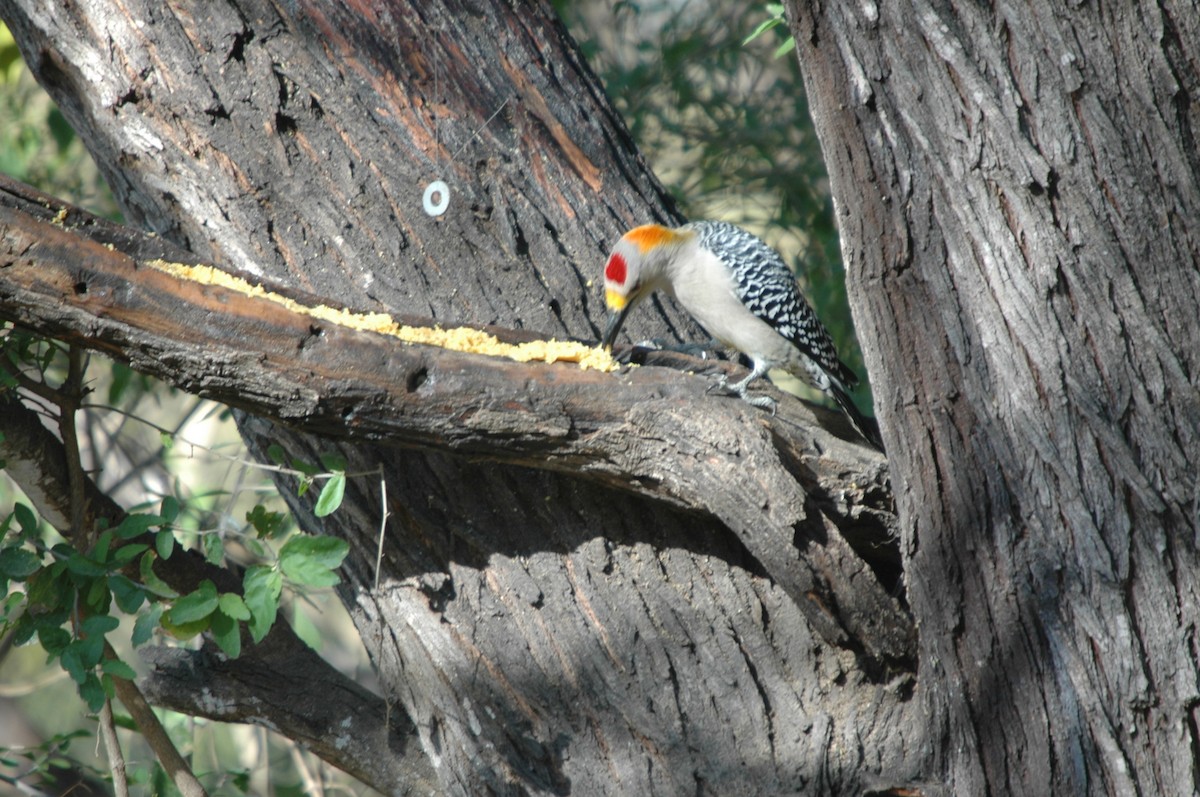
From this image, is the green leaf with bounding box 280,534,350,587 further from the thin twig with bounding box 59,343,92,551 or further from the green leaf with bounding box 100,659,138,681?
the thin twig with bounding box 59,343,92,551

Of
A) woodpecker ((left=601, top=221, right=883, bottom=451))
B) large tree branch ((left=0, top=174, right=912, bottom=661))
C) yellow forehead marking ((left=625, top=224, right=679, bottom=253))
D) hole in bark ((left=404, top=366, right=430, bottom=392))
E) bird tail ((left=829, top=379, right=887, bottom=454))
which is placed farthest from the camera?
woodpecker ((left=601, top=221, right=883, bottom=451))

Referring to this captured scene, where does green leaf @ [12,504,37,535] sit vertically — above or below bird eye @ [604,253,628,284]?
Result: below

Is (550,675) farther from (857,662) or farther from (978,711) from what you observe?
(978,711)

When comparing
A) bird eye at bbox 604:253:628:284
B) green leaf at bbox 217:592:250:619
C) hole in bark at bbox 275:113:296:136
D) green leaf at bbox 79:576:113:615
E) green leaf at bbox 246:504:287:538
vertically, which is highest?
hole in bark at bbox 275:113:296:136

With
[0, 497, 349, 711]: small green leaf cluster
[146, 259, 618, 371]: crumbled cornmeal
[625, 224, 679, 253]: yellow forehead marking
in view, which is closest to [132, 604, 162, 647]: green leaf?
[0, 497, 349, 711]: small green leaf cluster

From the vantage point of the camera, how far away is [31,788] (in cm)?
330

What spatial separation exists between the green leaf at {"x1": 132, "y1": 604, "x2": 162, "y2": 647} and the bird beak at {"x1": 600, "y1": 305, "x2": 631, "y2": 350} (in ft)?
4.21

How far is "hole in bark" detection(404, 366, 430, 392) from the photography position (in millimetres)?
2268

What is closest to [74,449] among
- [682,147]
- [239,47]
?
[239,47]

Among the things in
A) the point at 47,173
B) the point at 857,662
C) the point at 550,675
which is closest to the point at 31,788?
the point at 550,675

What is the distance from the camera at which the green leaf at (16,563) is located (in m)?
2.54

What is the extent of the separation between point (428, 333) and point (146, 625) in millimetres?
942

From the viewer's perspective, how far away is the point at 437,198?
9.06ft

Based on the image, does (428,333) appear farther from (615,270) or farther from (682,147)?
(682,147)
